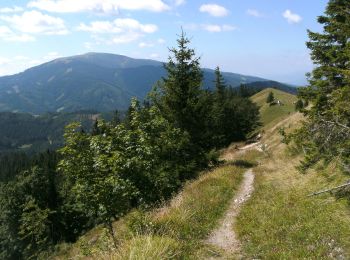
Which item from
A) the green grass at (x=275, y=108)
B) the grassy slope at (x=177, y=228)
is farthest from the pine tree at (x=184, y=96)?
the green grass at (x=275, y=108)

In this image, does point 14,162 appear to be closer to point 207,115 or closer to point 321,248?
point 207,115

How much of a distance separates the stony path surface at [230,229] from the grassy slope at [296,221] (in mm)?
272

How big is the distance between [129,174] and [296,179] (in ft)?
26.5

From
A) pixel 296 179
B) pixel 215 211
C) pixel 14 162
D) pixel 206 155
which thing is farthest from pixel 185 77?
pixel 14 162

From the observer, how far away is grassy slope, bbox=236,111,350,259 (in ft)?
33.1

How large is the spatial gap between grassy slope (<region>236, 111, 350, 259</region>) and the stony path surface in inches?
10.7

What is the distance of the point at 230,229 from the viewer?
13281 millimetres

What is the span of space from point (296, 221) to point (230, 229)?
2227 mm

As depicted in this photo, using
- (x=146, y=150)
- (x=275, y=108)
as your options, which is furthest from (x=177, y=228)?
(x=275, y=108)

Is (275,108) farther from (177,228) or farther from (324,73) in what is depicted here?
(177,228)

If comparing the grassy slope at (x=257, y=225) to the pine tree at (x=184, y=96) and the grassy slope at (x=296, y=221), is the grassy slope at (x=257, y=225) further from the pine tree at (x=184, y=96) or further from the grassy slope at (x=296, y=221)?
the pine tree at (x=184, y=96)

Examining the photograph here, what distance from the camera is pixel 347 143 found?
38.3 feet

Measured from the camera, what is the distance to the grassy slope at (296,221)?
1009 centimetres

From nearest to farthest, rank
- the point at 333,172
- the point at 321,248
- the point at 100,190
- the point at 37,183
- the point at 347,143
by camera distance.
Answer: the point at 321,248, the point at 347,143, the point at 100,190, the point at 333,172, the point at 37,183
